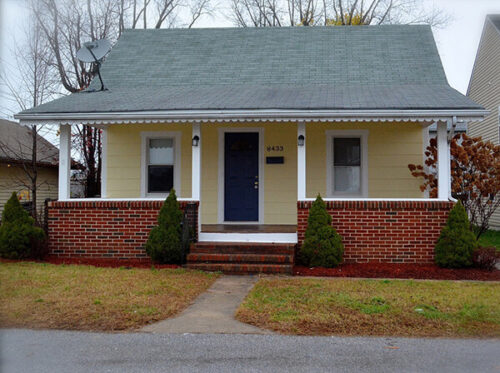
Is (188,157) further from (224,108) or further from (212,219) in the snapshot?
(224,108)

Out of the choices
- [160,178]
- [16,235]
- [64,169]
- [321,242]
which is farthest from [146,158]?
[321,242]

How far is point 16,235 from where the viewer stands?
32.5 ft

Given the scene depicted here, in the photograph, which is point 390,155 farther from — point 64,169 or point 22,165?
point 22,165

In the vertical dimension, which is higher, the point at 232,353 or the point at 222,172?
the point at 222,172

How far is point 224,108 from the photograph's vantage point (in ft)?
32.4

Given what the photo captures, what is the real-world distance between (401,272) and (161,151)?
6.25 metres

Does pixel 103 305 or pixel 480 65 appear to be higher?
pixel 480 65

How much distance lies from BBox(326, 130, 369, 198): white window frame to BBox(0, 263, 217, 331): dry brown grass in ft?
13.7

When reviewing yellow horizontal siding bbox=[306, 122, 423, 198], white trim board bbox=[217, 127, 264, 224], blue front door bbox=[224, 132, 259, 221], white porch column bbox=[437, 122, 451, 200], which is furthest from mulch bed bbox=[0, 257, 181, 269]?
white porch column bbox=[437, 122, 451, 200]

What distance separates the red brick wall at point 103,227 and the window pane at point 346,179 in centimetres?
350

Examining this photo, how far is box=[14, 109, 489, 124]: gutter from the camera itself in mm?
9453

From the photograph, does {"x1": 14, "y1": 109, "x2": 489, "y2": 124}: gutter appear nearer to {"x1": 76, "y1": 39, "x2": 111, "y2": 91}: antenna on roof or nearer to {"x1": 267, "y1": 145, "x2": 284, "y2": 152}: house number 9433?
{"x1": 267, "y1": 145, "x2": 284, "y2": 152}: house number 9433

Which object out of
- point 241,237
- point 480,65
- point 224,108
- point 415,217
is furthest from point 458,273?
point 480,65

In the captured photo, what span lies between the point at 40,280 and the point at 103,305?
2046mm
